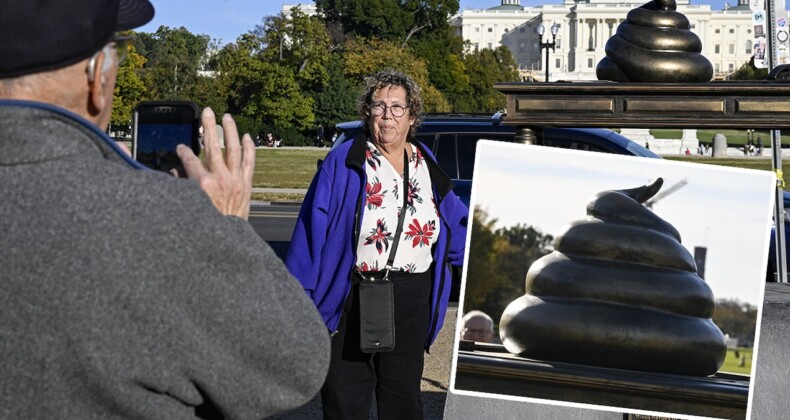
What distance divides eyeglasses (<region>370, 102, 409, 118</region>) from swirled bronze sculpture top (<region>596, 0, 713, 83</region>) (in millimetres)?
734

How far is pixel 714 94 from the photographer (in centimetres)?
396

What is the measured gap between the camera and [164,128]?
2.13 m

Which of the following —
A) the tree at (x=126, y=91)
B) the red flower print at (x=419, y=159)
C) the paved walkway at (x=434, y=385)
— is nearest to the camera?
the red flower print at (x=419, y=159)

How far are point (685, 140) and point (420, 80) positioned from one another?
52.3 feet

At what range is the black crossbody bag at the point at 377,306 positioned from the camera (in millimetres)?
4039

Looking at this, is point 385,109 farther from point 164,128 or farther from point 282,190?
point 282,190

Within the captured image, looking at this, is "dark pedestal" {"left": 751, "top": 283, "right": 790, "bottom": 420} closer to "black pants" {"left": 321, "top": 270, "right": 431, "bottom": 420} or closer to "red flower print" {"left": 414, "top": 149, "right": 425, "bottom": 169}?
"black pants" {"left": 321, "top": 270, "right": 431, "bottom": 420}

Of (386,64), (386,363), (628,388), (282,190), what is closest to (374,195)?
(386,363)

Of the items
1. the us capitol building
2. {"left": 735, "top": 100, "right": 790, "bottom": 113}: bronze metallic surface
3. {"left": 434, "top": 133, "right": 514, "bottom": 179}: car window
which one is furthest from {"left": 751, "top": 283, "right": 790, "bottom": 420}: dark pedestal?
the us capitol building

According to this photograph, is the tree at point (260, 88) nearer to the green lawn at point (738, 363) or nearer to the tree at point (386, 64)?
the tree at point (386, 64)

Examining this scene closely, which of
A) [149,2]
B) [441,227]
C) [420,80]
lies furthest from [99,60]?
[420,80]

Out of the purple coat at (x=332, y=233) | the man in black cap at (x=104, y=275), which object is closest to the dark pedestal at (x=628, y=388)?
the purple coat at (x=332, y=233)

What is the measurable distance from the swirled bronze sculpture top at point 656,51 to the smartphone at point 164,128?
7.69 feet

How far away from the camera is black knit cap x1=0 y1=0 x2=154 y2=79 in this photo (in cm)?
159
